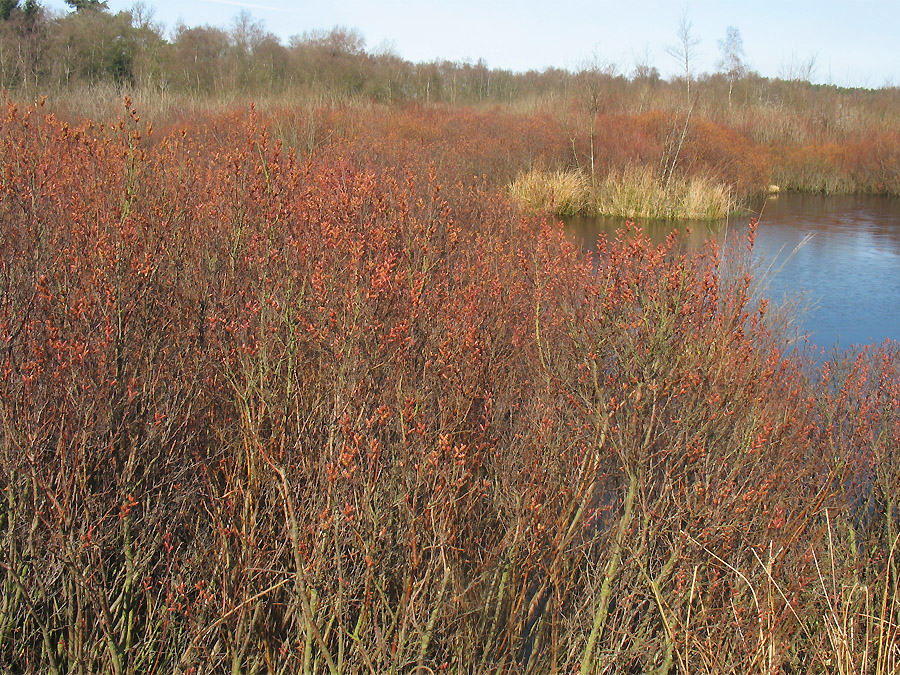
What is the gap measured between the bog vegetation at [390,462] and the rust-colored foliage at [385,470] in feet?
0.08

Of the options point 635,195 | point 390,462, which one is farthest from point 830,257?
point 390,462

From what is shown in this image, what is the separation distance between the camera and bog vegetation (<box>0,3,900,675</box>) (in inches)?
117

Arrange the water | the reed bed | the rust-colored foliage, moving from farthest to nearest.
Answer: the reed bed
the water
the rust-colored foliage

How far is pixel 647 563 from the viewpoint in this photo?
356 centimetres

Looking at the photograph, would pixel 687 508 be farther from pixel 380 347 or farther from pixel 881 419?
pixel 881 419

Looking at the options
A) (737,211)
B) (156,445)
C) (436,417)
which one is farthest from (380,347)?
(737,211)

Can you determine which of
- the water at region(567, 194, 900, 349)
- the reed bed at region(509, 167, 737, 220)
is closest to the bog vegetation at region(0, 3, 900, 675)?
the water at region(567, 194, 900, 349)

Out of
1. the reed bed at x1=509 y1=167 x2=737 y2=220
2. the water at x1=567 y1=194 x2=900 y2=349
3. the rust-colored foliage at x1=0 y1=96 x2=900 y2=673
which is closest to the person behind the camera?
the rust-colored foliage at x1=0 y1=96 x2=900 y2=673

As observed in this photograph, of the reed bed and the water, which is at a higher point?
the reed bed

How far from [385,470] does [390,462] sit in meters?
0.07

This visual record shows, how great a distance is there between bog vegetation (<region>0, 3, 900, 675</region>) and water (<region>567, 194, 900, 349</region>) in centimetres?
324

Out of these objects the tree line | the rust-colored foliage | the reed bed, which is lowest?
the rust-colored foliage

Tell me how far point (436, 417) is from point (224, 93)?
57.1 ft

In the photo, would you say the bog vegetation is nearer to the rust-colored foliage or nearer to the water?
the rust-colored foliage
